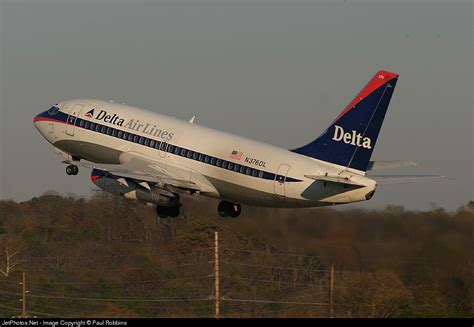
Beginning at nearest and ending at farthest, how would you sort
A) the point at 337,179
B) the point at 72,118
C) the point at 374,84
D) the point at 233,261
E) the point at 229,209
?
the point at 337,179 < the point at 374,84 < the point at 229,209 < the point at 72,118 < the point at 233,261

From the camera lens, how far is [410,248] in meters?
52.2

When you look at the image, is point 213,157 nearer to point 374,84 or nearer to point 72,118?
point 374,84

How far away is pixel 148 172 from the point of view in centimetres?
6312

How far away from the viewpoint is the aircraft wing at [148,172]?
61.5m

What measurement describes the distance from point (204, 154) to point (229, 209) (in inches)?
149

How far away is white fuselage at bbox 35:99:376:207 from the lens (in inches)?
2228

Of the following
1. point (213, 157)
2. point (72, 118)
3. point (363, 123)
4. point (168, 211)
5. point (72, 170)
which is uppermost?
point (72, 118)

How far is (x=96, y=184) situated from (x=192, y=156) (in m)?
5.37

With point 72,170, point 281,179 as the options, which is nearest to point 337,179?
point 281,179

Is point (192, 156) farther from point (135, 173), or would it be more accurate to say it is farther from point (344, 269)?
point (344, 269)

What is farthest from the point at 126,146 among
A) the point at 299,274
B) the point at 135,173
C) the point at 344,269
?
the point at 344,269

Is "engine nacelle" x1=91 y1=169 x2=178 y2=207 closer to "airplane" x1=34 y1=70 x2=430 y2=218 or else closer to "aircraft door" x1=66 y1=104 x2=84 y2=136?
"airplane" x1=34 y1=70 x2=430 y2=218

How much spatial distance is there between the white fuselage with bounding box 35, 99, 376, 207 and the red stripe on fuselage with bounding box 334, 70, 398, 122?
3.31 m
